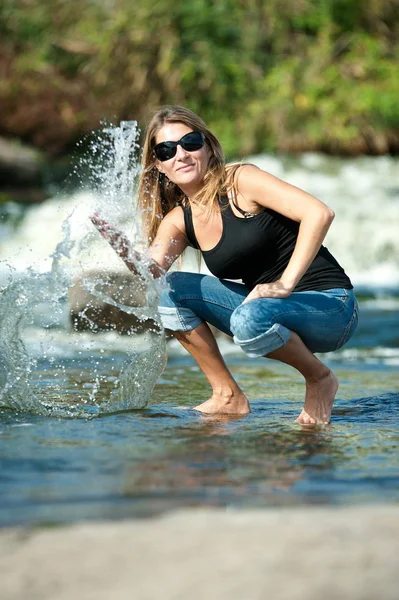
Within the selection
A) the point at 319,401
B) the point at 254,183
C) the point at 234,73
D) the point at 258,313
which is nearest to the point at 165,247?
the point at 254,183

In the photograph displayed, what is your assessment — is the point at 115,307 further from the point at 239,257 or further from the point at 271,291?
the point at 271,291

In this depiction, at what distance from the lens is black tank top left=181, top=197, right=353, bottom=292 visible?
427 cm

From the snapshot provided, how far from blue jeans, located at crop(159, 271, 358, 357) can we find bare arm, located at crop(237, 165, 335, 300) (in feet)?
0.22

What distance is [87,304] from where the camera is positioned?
8.05m

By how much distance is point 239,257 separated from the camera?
169 inches

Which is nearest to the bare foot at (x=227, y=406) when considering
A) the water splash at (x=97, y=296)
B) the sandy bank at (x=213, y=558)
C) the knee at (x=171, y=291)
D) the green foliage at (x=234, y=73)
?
the water splash at (x=97, y=296)

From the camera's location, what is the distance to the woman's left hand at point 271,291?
412 centimetres

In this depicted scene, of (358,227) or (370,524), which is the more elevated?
(358,227)

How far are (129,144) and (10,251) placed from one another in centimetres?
956

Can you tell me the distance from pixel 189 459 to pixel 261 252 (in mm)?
1110

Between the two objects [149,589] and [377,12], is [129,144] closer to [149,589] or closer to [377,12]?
[149,589]

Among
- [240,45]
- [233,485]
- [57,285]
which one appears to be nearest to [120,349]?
[57,285]

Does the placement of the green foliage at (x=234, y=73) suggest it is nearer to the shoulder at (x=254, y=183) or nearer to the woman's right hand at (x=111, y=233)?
the shoulder at (x=254, y=183)

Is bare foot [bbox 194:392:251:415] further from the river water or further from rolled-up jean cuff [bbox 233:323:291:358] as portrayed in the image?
rolled-up jean cuff [bbox 233:323:291:358]
